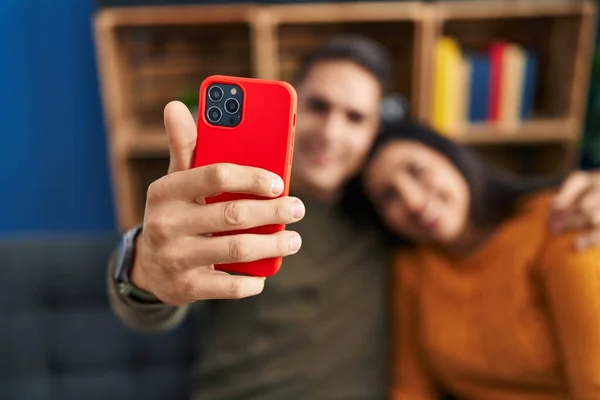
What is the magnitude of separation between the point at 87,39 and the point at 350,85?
4.10ft

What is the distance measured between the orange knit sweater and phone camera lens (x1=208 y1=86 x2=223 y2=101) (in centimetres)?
57

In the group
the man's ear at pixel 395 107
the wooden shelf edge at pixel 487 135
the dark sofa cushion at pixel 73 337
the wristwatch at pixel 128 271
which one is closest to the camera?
the wristwatch at pixel 128 271

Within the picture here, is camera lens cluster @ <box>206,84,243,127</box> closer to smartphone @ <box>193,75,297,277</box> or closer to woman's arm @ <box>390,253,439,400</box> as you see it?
smartphone @ <box>193,75,297,277</box>

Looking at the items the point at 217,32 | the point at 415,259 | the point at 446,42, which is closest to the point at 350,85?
the point at 415,259

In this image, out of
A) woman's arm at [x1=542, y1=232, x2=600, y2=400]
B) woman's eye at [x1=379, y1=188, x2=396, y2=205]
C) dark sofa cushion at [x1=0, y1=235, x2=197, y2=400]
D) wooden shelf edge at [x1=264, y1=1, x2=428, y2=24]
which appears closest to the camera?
woman's arm at [x1=542, y1=232, x2=600, y2=400]

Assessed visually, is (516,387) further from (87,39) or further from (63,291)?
(87,39)

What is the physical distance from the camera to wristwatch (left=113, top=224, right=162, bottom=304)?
55cm

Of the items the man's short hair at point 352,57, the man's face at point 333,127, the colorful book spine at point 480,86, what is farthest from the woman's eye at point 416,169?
the colorful book spine at point 480,86

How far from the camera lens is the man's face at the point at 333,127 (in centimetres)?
95

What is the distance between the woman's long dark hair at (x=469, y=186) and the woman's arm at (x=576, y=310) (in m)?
0.17

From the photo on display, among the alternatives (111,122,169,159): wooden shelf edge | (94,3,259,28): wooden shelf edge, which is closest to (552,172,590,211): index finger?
(94,3,259,28): wooden shelf edge

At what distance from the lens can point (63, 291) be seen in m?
1.02

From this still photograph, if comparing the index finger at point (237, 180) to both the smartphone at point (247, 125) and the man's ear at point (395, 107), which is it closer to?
the smartphone at point (247, 125)

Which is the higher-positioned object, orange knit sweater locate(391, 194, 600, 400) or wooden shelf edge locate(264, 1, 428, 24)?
wooden shelf edge locate(264, 1, 428, 24)
